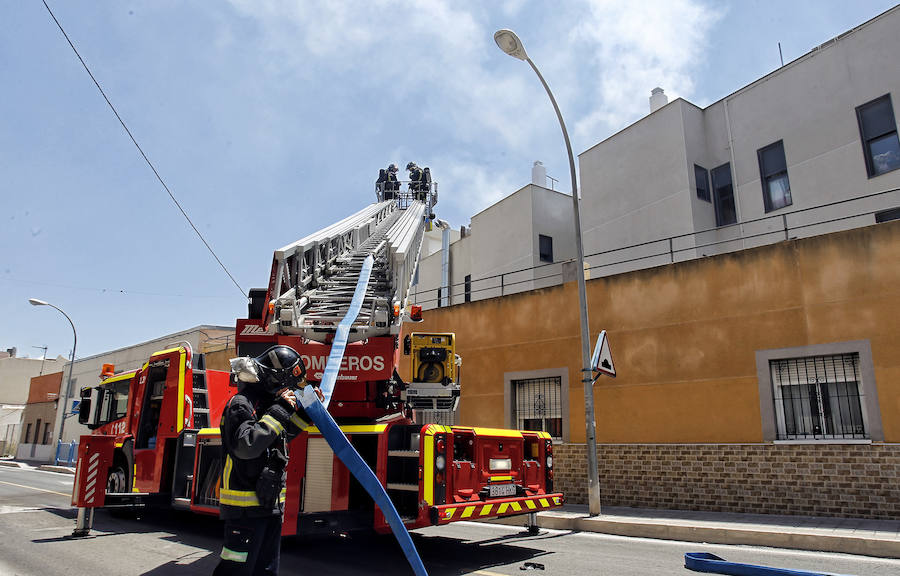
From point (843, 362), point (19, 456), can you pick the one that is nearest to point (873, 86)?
point (843, 362)

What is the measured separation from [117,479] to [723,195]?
1666cm

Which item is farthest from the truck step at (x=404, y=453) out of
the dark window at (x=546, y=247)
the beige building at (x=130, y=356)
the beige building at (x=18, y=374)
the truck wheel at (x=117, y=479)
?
the beige building at (x=18, y=374)

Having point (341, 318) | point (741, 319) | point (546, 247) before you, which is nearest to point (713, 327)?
point (741, 319)

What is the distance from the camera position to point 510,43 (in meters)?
11.0

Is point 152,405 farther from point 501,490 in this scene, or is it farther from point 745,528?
point 745,528

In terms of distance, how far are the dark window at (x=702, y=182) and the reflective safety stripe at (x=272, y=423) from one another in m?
16.3

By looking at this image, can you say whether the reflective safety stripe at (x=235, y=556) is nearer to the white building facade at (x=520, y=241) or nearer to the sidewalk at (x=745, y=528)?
the sidewalk at (x=745, y=528)

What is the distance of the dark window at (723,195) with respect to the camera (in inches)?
672

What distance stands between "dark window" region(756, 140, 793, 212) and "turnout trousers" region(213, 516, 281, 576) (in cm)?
1598

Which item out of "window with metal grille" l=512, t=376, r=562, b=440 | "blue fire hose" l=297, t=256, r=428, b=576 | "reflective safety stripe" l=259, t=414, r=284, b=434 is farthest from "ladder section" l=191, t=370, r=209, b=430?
"window with metal grille" l=512, t=376, r=562, b=440

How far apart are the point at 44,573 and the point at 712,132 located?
18.5 meters

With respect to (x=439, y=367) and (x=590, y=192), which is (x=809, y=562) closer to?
(x=439, y=367)

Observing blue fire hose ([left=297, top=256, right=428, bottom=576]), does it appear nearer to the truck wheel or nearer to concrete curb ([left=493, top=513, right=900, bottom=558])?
concrete curb ([left=493, top=513, right=900, bottom=558])

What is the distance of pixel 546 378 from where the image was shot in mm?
14039
